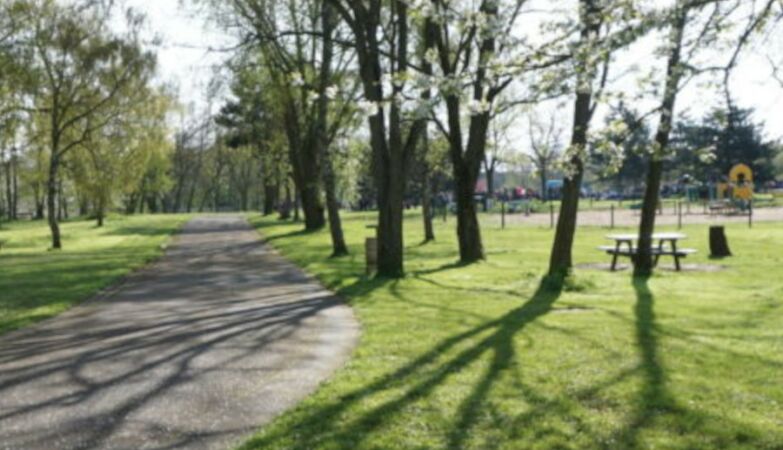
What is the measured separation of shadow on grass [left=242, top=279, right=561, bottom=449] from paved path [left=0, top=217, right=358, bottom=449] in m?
0.42


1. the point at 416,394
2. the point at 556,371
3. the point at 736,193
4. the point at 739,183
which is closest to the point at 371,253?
the point at 556,371

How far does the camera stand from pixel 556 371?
7.44 meters

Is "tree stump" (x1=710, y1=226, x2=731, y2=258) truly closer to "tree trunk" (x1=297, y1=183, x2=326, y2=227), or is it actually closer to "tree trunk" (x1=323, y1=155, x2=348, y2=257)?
"tree trunk" (x1=323, y1=155, x2=348, y2=257)

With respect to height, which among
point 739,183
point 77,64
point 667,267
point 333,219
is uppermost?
point 77,64

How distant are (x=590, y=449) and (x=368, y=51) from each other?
1259 centimetres

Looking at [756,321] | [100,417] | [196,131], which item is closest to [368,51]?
[756,321]

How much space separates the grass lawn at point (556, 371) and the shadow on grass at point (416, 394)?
16 millimetres

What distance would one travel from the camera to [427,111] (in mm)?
6531

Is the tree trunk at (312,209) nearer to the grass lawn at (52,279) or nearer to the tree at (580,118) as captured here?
the grass lawn at (52,279)

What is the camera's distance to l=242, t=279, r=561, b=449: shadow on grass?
18.5 feet

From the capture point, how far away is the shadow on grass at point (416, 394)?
222 inches

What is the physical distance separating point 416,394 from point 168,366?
2.78m

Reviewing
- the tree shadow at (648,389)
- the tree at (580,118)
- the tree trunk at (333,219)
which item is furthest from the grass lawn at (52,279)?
the tree shadow at (648,389)

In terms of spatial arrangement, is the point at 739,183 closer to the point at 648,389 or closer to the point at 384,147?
the point at 384,147
